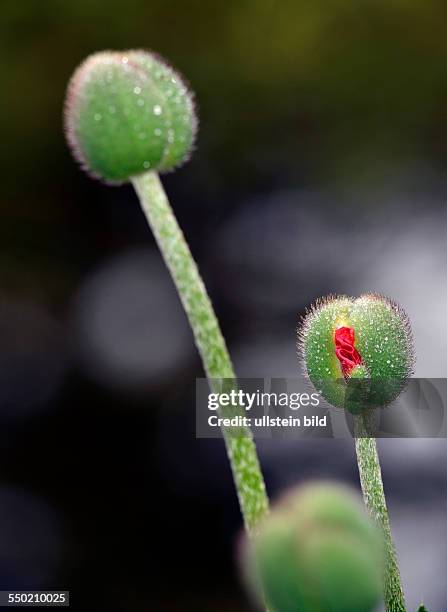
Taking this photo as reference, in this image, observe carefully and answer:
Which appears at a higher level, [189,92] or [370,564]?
[189,92]

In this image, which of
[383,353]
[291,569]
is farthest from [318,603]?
[383,353]

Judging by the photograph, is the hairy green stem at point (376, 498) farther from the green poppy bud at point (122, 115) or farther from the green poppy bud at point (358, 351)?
the green poppy bud at point (122, 115)

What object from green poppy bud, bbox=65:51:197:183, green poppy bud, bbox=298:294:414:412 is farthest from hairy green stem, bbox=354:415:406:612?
green poppy bud, bbox=65:51:197:183

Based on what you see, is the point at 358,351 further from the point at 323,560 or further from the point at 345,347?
the point at 323,560

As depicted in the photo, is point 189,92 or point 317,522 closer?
point 317,522

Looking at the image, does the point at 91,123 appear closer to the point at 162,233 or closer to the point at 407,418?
the point at 162,233

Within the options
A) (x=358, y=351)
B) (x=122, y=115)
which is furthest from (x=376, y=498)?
(x=122, y=115)
